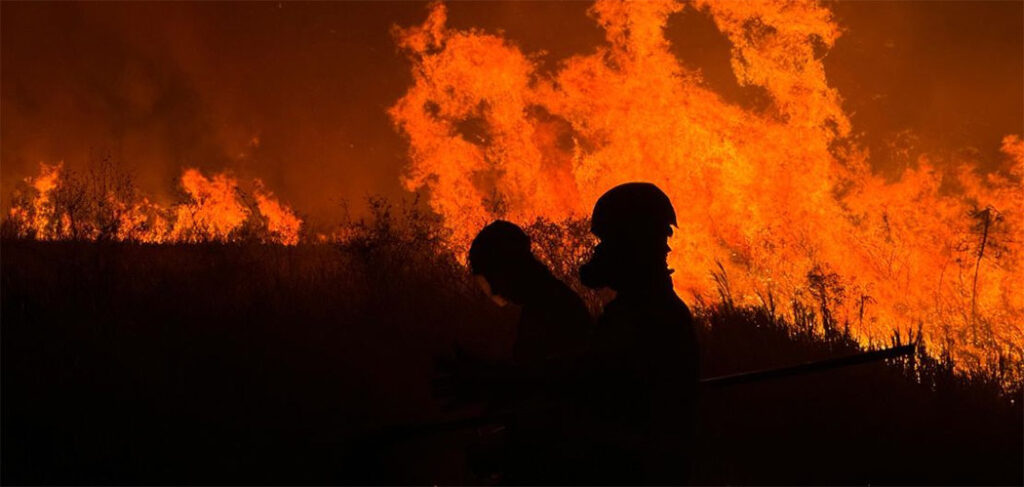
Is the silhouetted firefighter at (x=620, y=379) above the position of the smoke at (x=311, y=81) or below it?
below

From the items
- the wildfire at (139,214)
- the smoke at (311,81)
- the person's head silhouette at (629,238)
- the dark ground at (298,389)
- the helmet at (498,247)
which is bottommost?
the dark ground at (298,389)

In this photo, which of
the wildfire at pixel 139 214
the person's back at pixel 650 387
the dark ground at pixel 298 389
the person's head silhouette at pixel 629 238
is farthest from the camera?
the wildfire at pixel 139 214

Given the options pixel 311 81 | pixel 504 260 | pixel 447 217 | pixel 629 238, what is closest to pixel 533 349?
pixel 504 260

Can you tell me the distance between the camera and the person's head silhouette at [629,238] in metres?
2.41

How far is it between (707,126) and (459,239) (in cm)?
490

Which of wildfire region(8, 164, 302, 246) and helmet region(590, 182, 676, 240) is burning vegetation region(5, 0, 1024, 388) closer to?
wildfire region(8, 164, 302, 246)

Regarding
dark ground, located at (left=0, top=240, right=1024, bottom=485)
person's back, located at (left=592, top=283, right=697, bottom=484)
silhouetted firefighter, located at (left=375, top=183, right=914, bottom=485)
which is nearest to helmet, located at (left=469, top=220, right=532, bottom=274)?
dark ground, located at (left=0, top=240, right=1024, bottom=485)

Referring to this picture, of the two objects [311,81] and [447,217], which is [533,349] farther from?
[311,81]

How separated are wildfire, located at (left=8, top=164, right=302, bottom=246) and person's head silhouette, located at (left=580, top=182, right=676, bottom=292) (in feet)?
18.5

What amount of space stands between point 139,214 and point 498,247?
277 inches

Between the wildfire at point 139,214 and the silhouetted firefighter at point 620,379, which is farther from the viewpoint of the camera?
the wildfire at point 139,214

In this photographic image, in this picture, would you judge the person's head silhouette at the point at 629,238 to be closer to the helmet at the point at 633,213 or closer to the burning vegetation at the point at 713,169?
the helmet at the point at 633,213

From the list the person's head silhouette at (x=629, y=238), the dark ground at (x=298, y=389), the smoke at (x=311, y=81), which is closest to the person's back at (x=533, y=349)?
the person's head silhouette at (x=629, y=238)

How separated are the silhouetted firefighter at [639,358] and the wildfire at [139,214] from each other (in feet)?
18.8
